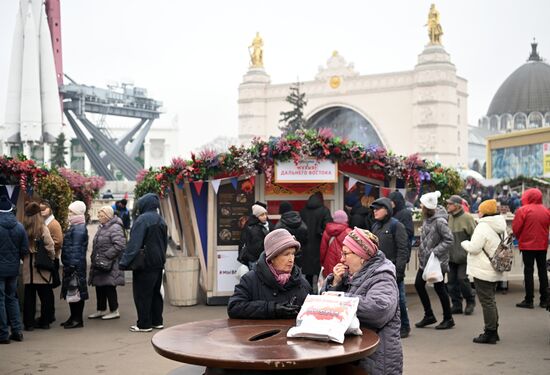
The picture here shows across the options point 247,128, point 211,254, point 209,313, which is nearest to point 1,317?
point 209,313

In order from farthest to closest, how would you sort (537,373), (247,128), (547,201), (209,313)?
Result: (247,128) < (547,201) < (209,313) < (537,373)

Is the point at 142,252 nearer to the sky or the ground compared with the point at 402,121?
nearer to the ground

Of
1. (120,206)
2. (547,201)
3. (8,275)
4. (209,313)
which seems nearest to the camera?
(8,275)

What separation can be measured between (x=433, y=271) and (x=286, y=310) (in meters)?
4.49

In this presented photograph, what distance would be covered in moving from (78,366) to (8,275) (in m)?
1.60

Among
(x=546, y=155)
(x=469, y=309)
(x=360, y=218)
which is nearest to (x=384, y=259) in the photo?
(x=469, y=309)

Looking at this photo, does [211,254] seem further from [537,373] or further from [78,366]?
[537,373]

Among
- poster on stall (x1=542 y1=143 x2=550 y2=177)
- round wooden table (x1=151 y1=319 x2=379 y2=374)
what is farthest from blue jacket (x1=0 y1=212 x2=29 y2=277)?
poster on stall (x1=542 y1=143 x2=550 y2=177)

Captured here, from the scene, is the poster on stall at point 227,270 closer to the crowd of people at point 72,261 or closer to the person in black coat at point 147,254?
the crowd of people at point 72,261

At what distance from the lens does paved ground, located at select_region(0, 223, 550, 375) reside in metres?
7.21

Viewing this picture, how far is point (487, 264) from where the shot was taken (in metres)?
8.12

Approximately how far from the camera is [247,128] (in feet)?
265

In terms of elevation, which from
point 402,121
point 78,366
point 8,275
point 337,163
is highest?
point 402,121

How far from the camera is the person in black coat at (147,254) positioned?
8841 mm
